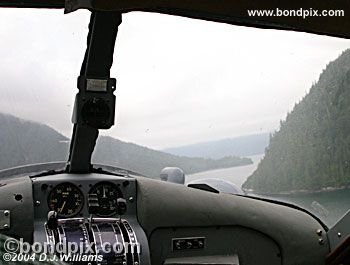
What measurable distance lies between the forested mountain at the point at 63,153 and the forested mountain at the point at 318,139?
0.17 metres

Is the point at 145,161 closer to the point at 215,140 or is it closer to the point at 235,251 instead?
the point at 215,140

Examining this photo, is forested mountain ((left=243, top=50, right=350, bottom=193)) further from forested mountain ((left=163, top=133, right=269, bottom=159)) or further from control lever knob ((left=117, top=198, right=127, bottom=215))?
control lever knob ((left=117, top=198, right=127, bottom=215))

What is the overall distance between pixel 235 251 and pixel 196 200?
0.35 meters

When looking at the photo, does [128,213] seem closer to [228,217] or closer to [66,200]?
[66,200]

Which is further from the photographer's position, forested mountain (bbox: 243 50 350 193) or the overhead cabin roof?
forested mountain (bbox: 243 50 350 193)

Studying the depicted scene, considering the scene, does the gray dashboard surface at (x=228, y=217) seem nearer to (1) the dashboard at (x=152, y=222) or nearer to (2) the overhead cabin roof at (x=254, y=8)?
(1) the dashboard at (x=152, y=222)

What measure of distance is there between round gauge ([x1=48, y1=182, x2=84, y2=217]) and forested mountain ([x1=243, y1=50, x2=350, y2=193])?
93 cm

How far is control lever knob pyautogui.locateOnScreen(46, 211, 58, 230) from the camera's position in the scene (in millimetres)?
2954

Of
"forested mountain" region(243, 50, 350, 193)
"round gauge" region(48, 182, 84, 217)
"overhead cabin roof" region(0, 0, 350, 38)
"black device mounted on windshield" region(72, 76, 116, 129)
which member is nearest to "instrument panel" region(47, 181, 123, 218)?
"round gauge" region(48, 182, 84, 217)

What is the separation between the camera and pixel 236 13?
186 cm

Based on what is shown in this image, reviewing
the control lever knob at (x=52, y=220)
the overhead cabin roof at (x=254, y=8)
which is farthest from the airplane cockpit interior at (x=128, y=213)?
the overhead cabin roof at (x=254, y=8)

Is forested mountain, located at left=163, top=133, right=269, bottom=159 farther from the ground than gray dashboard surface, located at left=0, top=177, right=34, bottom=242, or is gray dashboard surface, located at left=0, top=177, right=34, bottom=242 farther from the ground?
forested mountain, located at left=163, top=133, right=269, bottom=159

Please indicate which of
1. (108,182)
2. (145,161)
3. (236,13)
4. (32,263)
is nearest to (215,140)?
(145,161)

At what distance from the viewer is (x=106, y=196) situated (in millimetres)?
3225
